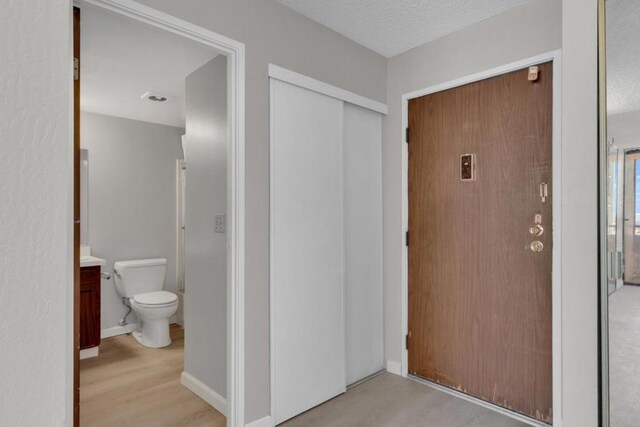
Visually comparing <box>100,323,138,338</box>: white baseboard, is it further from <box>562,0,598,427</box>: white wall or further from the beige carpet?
the beige carpet

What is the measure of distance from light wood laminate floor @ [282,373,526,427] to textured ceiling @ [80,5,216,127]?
2232 mm

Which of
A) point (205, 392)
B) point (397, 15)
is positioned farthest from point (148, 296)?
point (397, 15)

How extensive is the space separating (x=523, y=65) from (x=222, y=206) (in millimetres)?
2042

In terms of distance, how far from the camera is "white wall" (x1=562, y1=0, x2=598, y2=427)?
4.73ft

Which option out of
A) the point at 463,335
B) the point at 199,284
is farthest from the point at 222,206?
the point at 463,335

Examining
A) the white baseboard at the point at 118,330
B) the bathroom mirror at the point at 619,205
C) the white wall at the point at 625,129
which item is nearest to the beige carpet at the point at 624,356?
the bathroom mirror at the point at 619,205

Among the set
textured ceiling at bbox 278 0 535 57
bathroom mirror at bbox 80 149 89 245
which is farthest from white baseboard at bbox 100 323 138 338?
textured ceiling at bbox 278 0 535 57

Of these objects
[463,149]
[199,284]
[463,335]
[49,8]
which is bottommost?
[463,335]

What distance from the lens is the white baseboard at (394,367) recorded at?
2822 millimetres

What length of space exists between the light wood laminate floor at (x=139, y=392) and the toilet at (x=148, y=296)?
0.46ft

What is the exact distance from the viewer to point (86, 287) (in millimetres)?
3420

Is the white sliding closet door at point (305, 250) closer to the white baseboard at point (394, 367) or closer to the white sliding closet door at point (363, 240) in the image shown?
the white sliding closet door at point (363, 240)

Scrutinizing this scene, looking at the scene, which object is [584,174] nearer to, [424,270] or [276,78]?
[424,270]

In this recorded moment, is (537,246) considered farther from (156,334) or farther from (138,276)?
(138,276)
